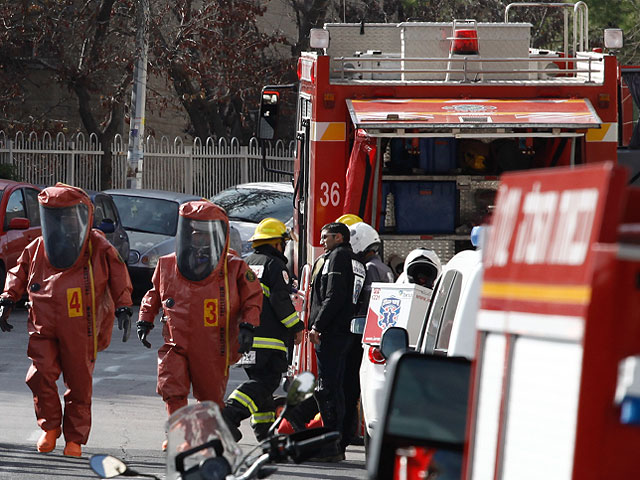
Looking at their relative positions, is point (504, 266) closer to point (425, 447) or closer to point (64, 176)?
point (425, 447)

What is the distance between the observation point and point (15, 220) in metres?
15.8

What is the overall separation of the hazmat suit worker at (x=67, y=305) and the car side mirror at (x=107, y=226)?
7644mm

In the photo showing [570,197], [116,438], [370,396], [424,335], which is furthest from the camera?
[116,438]

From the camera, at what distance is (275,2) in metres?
33.7

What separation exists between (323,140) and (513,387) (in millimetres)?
7703

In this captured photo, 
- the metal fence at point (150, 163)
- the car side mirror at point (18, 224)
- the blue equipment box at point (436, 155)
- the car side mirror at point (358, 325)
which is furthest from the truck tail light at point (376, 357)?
the metal fence at point (150, 163)

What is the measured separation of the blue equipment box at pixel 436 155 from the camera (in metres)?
10.7

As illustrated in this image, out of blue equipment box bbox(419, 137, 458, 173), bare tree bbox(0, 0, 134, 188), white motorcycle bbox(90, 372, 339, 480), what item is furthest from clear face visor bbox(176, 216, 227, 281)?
bare tree bbox(0, 0, 134, 188)

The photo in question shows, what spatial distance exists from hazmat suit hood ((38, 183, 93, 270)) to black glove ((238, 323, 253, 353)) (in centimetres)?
127

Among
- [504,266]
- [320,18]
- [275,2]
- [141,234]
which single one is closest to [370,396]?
[504,266]

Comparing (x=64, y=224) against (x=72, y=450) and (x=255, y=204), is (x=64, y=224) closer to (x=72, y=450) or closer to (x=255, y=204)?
(x=72, y=450)

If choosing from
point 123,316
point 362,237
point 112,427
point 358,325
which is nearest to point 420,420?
point 358,325

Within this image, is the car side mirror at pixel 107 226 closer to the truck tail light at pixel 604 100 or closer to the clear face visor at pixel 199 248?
the clear face visor at pixel 199 248

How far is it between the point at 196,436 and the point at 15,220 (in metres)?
12.8
